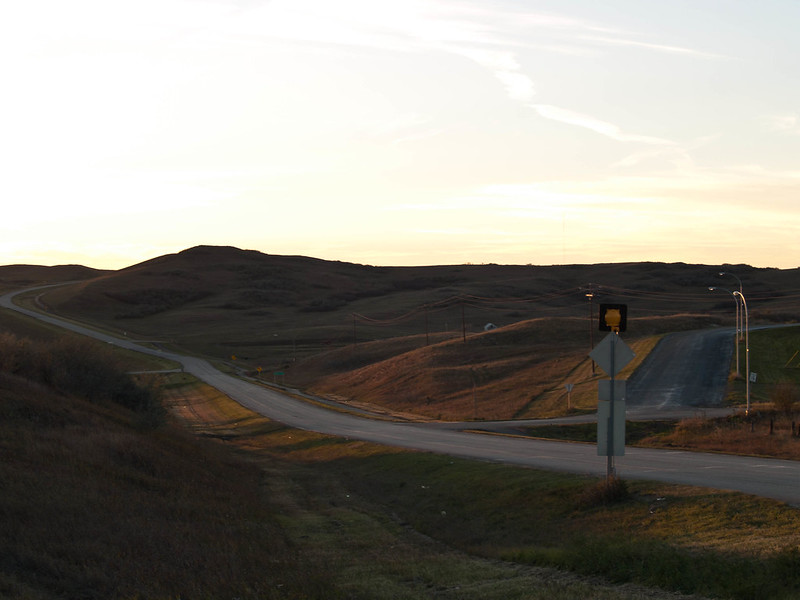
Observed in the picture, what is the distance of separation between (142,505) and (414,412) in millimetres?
47456

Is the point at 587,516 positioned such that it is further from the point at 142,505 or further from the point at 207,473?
the point at 207,473

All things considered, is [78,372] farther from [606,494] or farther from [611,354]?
[611,354]

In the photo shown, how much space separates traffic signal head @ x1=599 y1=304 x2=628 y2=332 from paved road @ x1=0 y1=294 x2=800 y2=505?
4992 mm

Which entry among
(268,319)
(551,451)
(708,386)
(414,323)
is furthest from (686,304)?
(551,451)

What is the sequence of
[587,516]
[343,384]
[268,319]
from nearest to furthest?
[587,516] < [343,384] < [268,319]

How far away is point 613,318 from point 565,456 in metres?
14.4

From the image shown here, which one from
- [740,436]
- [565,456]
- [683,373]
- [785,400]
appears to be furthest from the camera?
[683,373]

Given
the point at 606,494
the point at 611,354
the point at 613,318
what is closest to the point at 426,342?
the point at 606,494

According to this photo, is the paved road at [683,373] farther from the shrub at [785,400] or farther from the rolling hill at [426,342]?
the shrub at [785,400]

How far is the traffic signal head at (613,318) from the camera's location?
16312mm

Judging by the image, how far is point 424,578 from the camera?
12836 millimetres

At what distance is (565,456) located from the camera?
1163 inches

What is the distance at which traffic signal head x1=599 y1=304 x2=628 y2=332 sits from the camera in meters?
16.3

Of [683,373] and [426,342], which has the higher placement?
[683,373]
